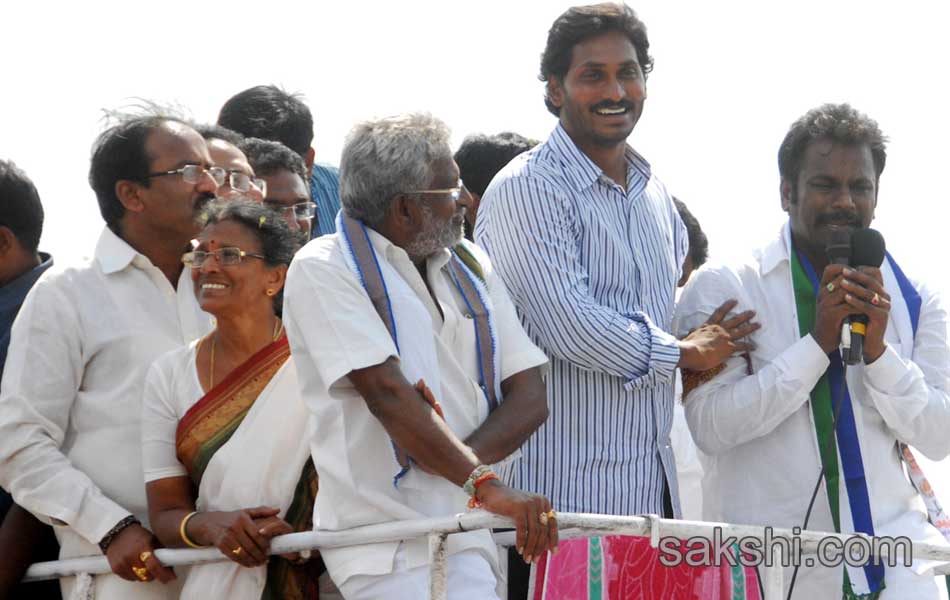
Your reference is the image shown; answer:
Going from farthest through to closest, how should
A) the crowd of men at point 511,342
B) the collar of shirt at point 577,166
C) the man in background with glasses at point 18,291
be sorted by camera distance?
the collar of shirt at point 577,166 → the man in background with glasses at point 18,291 → the crowd of men at point 511,342

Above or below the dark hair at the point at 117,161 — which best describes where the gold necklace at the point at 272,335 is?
below

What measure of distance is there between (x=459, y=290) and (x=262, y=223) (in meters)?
0.79

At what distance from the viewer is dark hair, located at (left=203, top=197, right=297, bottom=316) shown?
211 inches

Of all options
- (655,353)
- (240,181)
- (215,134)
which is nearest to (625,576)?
(655,353)

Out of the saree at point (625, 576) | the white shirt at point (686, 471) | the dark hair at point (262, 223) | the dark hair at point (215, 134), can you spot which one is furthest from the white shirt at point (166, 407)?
the white shirt at point (686, 471)

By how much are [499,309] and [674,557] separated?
974mm

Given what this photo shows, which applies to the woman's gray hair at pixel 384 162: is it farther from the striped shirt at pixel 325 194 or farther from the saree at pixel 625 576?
the striped shirt at pixel 325 194

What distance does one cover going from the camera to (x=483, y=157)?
7422 mm

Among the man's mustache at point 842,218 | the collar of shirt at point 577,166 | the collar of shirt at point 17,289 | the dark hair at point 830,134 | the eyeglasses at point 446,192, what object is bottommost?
the collar of shirt at point 17,289

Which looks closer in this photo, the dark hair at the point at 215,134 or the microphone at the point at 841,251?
the microphone at the point at 841,251

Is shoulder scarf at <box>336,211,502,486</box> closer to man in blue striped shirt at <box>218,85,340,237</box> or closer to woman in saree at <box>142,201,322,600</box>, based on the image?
woman in saree at <box>142,201,322,600</box>

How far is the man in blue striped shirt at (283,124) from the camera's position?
296 inches

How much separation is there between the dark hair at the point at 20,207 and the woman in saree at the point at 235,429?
51.2 inches

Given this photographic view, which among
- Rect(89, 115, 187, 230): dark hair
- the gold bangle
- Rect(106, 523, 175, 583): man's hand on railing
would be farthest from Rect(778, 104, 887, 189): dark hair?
Rect(106, 523, 175, 583): man's hand on railing
